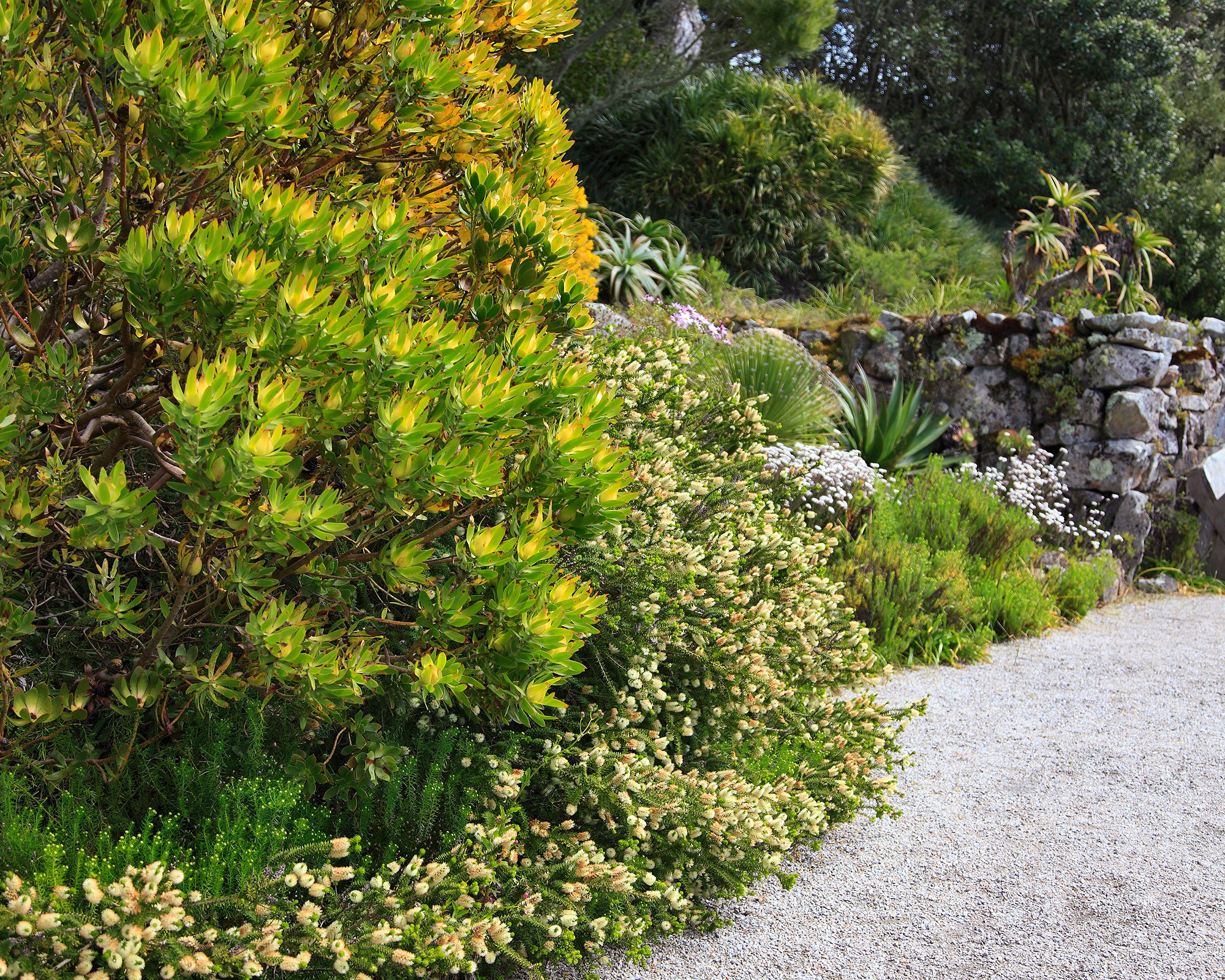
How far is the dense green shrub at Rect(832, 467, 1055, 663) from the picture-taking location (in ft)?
16.9

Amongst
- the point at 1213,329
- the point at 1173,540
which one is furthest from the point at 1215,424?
the point at 1173,540

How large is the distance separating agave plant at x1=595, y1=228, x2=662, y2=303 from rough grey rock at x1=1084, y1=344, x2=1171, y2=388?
355 cm

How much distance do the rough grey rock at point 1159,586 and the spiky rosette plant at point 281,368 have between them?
6.44m

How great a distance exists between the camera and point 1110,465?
23.4 feet

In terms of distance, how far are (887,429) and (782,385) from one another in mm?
1146

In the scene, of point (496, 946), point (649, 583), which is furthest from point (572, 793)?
point (649, 583)

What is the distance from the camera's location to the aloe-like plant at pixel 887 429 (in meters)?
7.02

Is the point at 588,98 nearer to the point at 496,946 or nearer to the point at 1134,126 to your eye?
the point at 1134,126

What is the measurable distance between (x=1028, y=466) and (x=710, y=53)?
22.6ft

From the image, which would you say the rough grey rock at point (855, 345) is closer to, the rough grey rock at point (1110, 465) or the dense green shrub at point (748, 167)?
the rough grey rock at point (1110, 465)

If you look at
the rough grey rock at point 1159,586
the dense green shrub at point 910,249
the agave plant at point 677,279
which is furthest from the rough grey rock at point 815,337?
the rough grey rock at point 1159,586

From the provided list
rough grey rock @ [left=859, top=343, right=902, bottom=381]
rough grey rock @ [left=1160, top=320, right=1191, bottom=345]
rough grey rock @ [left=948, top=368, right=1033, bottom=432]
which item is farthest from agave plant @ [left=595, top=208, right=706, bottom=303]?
rough grey rock @ [left=1160, top=320, right=1191, bottom=345]

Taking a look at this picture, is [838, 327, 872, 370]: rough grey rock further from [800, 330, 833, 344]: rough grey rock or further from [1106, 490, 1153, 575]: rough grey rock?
[1106, 490, 1153, 575]: rough grey rock

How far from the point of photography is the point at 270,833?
6.40ft
